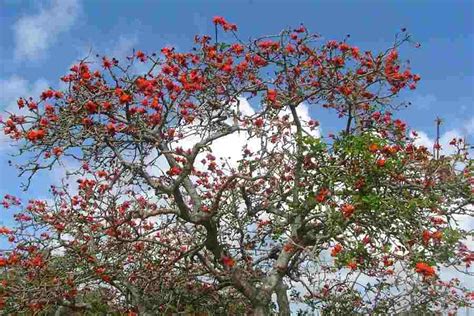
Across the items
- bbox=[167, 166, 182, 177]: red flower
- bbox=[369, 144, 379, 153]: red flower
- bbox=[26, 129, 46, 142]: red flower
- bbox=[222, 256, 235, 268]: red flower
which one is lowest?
bbox=[222, 256, 235, 268]: red flower

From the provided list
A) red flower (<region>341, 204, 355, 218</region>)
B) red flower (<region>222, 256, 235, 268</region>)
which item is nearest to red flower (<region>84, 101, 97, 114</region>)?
red flower (<region>222, 256, 235, 268</region>)

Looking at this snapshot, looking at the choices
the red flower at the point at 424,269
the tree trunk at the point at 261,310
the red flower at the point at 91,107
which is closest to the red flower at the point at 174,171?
the red flower at the point at 91,107

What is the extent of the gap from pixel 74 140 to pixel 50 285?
75.7 inches

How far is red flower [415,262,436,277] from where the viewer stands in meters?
5.84

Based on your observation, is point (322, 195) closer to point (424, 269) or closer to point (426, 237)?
point (426, 237)

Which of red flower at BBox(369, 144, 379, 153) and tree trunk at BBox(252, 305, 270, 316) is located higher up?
red flower at BBox(369, 144, 379, 153)

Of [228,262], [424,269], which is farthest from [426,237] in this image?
[228,262]

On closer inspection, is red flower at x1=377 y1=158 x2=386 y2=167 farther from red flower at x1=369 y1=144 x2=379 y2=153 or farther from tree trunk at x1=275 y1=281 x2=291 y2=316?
tree trunk at x1=275 y1=281 x2=291 y2=316

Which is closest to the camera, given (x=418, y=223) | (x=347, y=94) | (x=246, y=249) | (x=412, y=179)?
(x=418, y=223)

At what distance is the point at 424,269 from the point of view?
5836 mm

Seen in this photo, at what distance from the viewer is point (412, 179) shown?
7.40 m

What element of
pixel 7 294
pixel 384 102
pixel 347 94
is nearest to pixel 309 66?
pixel 347 94

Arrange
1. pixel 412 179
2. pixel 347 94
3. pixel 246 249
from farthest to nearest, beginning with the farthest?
pixel 246 249 < pixel 347 94 < pixel 412 179

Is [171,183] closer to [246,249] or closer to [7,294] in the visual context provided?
[246,249]
